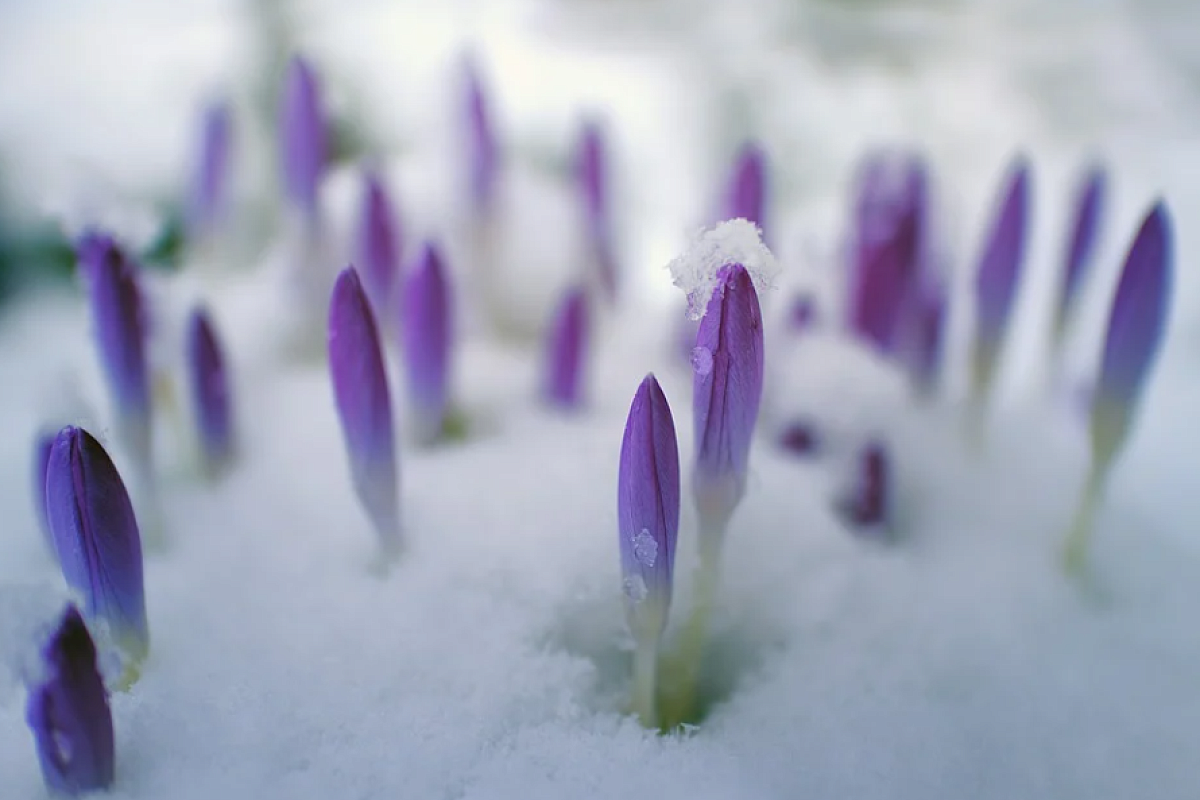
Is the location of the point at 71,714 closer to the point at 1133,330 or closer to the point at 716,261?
the point at 716,261

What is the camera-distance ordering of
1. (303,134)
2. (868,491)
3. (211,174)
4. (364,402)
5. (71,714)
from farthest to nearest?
(211,174) → (303,134) → (868,491) → (364,402) → (71,714)

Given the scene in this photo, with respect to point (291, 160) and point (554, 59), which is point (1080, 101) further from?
point (291, 160)

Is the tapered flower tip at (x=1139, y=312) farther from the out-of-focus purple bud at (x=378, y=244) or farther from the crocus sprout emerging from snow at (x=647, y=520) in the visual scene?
the out-of-focus purple bud at (x=378, y=244)

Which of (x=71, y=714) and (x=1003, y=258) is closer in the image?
(x=71, y=714)

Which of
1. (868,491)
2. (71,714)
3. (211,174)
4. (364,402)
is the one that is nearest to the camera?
(71,714)

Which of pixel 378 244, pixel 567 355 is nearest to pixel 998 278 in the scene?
pixel 567 355

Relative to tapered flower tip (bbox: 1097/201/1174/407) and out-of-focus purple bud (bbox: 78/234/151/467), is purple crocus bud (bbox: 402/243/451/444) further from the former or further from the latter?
tapered flower tip (bbox: 1097/201/1174/407)
